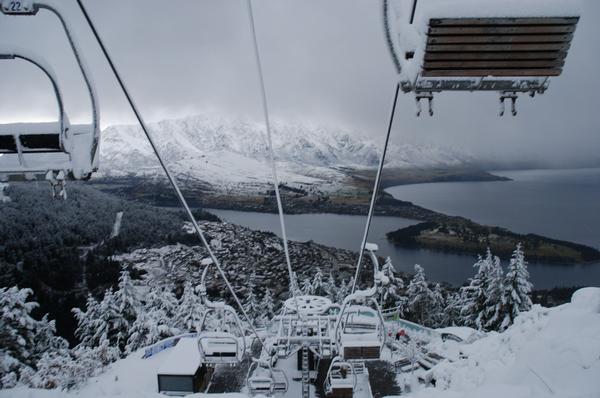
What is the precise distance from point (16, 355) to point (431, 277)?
51.5 meters

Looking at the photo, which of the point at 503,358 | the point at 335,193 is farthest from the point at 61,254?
the point at 335,193

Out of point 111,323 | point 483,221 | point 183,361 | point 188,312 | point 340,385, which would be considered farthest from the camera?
→ point 483,221

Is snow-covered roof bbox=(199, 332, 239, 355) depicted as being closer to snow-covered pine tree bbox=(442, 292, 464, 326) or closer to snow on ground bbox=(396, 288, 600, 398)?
snow on ground bbox=(396, 288, 600, 398)

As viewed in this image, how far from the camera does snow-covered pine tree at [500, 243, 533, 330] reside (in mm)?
20422

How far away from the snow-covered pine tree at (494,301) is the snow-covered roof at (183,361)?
52.0ft

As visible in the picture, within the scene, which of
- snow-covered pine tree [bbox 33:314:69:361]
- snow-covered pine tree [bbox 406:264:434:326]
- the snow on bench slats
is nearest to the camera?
the snow on bench slats

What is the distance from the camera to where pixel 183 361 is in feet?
39.0

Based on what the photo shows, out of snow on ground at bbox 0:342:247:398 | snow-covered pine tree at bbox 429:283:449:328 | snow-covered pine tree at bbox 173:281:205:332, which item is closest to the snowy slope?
snow on ground at bbox 0:342:247:398

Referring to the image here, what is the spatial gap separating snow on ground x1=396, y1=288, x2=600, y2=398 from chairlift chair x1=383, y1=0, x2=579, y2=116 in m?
3.46

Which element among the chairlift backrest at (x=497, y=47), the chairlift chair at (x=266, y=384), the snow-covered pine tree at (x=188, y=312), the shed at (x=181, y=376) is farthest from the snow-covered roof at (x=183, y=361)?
the chairlift backrest at (x=497, y=47)

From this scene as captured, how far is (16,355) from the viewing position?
1828 centimetres

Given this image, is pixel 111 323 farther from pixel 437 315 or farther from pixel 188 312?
pixel 437 315

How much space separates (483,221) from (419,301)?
86067 millimetres

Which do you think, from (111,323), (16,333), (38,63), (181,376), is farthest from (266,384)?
(111,323)
